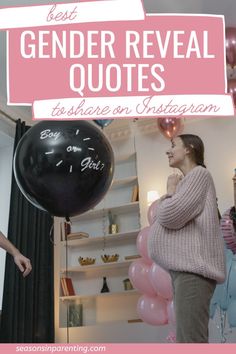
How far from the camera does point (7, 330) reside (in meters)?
3.46

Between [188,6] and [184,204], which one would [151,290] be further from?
[188,6]

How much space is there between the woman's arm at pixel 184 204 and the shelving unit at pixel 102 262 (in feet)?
8.59

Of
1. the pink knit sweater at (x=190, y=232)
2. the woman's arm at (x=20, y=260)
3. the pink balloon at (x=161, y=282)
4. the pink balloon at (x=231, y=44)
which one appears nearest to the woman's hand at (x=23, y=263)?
the woman's arm at (x=20, y=260)

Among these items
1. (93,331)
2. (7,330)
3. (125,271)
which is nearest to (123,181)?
(125,271)

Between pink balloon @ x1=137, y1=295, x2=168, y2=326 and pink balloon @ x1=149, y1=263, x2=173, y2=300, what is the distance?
0.61ft

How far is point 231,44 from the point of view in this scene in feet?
9.87

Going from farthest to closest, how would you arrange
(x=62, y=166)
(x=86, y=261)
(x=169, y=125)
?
(x=86, y=261), (x=169, y=125), (x=62, y=166)

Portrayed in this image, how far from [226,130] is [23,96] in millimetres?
2379

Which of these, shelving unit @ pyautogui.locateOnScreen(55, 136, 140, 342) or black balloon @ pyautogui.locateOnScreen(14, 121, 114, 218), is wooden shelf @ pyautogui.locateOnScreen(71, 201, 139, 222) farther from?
black balloon @ pyautogui.locateOnScreen(14, 121, 114, 218)

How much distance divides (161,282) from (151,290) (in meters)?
0.31

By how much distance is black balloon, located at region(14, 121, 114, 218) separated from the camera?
1.95 meters

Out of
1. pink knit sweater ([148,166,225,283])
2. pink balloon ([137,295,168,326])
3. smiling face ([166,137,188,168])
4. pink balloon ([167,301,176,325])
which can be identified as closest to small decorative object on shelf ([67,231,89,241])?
pink balloon ([137,295,168,326])

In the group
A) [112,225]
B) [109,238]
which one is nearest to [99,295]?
[109,238]

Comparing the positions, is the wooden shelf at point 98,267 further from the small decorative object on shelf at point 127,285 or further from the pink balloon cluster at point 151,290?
the pink balloon cluster at point 151,290
